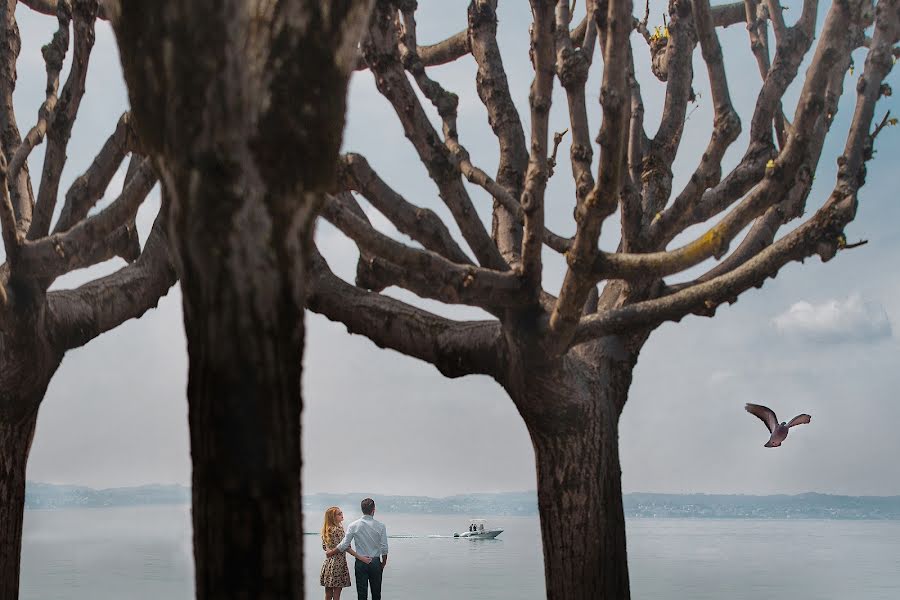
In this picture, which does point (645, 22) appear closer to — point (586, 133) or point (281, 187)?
point (586, 133)

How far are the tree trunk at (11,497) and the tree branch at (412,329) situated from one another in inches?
110

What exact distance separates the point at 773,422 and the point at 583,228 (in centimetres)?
611

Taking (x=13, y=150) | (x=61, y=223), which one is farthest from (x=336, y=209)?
(x=13, y=150)

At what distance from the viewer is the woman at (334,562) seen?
12055 millimetres

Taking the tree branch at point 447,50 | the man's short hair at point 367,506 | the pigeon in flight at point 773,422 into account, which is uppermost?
the tree branch at point 447,50

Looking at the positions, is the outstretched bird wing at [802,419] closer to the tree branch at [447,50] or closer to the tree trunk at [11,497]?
the tree branch at [447,50]

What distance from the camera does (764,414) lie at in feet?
38.7

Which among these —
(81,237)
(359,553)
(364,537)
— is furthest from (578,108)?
(359,553)

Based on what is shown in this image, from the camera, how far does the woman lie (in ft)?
39.5

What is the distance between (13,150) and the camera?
962 centimetres

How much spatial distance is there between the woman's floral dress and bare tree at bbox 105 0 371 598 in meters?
8.51

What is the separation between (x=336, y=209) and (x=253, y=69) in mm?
4281

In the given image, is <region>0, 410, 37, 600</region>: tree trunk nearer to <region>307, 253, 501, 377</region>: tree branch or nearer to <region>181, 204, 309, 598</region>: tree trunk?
<region>307, 253, 501, 377</region>: tree branch

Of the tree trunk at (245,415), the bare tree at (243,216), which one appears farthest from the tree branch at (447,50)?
the tree trunk at (245,415)
